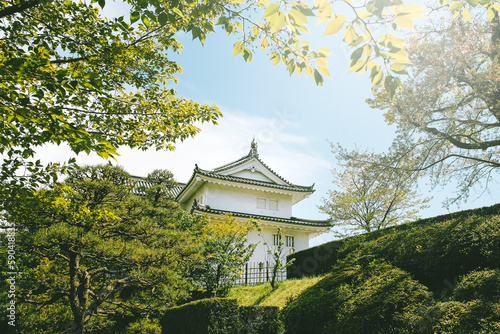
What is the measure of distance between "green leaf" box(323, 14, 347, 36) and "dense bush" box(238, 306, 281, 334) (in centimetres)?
809

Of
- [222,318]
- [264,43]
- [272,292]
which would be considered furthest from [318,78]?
[272,292]

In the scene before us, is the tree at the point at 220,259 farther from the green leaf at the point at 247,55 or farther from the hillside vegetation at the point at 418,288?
the green leaf at the point at 247,55

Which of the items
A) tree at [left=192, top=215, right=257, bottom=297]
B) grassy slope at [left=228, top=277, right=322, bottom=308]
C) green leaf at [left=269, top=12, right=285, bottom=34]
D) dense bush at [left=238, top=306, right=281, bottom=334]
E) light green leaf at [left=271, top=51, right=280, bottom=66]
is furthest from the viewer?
tree at [left=192, top=215, right=257, bottom=297]

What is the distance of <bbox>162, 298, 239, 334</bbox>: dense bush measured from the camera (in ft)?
24.9

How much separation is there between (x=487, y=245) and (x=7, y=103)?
29.1 feet

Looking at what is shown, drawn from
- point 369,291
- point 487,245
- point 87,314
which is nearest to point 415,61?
point 487,245

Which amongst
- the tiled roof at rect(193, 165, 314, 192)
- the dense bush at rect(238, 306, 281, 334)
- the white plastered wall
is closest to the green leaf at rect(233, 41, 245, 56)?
the dense bush at rect(238, 306, 281, 334)

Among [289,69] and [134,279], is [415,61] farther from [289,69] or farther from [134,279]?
[134,279]

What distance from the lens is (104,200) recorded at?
8914mm

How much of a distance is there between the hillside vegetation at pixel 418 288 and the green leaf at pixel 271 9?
16.9ft

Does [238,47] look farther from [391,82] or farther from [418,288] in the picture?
[418,288]

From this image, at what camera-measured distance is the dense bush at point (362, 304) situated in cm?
554

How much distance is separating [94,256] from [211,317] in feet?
12.2

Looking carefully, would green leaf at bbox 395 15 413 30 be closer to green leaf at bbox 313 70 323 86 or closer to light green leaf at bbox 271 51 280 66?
green leaf at bbox 313 70 323 86
